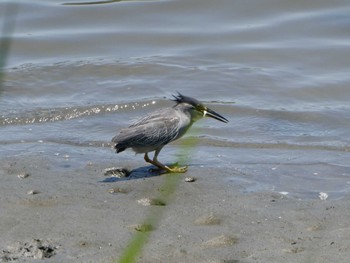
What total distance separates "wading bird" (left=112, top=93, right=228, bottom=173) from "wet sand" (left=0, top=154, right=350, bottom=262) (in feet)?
0.70

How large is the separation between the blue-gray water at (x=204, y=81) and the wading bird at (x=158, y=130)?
0.36 meters

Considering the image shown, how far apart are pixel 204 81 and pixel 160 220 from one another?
4.82 metres

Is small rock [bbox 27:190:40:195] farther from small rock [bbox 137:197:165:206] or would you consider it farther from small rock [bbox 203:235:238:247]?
small rock [bbox 203:235:238:247]

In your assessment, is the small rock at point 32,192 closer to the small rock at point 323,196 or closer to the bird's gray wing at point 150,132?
the bird's gray wing at point 150,132

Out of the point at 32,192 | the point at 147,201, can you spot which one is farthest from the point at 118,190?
the point at 32,192

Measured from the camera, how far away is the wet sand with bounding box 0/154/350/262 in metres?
5.21

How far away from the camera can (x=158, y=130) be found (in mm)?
7117

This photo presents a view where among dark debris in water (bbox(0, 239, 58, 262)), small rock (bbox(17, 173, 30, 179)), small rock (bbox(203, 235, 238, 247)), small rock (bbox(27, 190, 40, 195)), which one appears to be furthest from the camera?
small rock (bbox(17, 173, 30, 179))

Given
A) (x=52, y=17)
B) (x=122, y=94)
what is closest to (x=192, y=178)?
(x=122, y=94)

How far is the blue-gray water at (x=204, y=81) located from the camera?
7.75m

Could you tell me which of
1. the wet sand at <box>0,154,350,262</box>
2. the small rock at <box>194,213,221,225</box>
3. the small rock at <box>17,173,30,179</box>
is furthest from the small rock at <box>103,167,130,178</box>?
the small rock at <box>194,213,221,225</box>

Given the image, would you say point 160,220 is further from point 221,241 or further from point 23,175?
point 23,175

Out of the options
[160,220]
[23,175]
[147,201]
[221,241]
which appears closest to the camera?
[221,241]

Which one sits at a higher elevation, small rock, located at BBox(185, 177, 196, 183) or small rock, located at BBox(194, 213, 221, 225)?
small rock, located at BBox(194, 213, 221, 225)
